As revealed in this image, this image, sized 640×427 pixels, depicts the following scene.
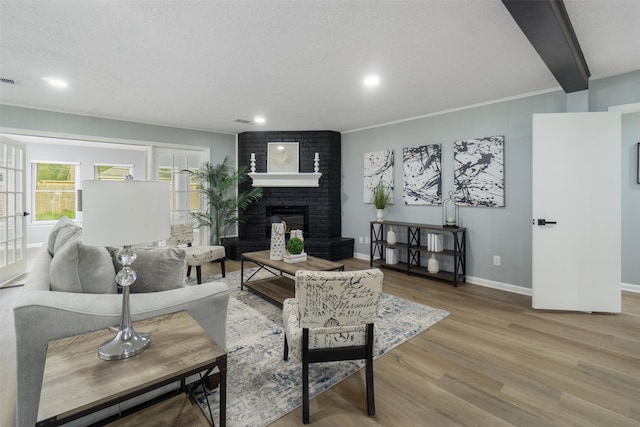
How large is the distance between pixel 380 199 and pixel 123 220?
4.10 metres

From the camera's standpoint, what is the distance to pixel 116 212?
120 cm

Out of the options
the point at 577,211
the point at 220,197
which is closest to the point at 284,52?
the point at 577,211

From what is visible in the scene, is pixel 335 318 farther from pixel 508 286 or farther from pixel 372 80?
pixel 508 286

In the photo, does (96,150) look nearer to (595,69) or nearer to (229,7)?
(229,7)

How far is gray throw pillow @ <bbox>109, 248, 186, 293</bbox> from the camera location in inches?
72.0

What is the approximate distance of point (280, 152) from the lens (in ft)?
18.5

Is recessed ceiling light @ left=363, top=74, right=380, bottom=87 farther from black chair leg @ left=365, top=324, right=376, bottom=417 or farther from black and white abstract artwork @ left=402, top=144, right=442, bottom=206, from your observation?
black chair leg @ left=365, top=324, right=376, bottom=417

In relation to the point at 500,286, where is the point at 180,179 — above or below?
above

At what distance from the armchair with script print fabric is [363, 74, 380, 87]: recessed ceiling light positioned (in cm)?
222

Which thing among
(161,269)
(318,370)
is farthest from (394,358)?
(161,269)

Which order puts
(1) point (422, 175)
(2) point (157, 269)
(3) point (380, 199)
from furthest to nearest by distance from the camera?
(3) point (380, 199), (1) point (422, 175), (2) point (157, 269)

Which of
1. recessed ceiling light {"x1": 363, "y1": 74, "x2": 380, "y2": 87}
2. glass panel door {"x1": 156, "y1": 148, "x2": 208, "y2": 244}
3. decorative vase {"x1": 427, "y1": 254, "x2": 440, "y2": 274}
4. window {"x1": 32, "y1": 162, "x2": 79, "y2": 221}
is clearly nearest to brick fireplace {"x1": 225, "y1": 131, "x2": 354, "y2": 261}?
glass panel door {"x1": 156, "y1": 148, "x2": 208, "y2": 244}

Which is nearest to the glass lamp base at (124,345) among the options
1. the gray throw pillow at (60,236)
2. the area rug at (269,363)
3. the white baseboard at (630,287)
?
the area rug at (269,363)

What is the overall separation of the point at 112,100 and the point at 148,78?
1.15 meters
